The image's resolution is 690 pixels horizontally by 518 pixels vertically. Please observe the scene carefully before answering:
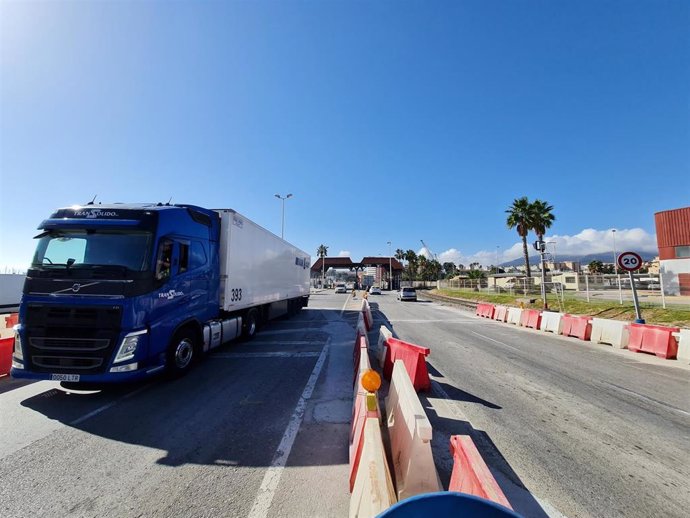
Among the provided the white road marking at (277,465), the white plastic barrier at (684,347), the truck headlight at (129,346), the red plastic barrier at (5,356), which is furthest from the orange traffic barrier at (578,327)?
the red plastic barrier at (5,356)

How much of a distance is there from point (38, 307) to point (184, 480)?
13.7 feet

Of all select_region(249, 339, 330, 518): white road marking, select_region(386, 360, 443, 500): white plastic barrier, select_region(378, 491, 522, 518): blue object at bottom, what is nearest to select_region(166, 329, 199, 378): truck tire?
select_region(249, 339, 330, 518): white road marking

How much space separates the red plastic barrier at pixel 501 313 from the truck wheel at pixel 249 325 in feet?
44.3

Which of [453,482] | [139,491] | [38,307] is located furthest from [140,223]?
[453,482]

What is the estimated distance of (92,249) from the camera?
19.5ft

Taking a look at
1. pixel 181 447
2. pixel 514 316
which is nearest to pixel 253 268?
pixel 181 447

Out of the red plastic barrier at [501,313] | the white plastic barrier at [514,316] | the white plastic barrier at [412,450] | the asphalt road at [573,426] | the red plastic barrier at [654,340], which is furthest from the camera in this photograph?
the red plastic barrier at [501,313]

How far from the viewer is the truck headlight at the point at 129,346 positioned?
537cm

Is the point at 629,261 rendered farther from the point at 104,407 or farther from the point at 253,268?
the point at 104,407

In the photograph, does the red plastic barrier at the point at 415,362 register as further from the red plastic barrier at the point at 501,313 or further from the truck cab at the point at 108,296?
the red plastic barrier at the point at 501,313

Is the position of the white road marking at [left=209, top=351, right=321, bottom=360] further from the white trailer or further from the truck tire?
the truck tire

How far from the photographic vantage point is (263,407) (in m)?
5.28

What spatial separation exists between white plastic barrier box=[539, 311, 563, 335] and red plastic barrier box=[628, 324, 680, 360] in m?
3.16

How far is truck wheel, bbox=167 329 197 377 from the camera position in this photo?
258 inches
